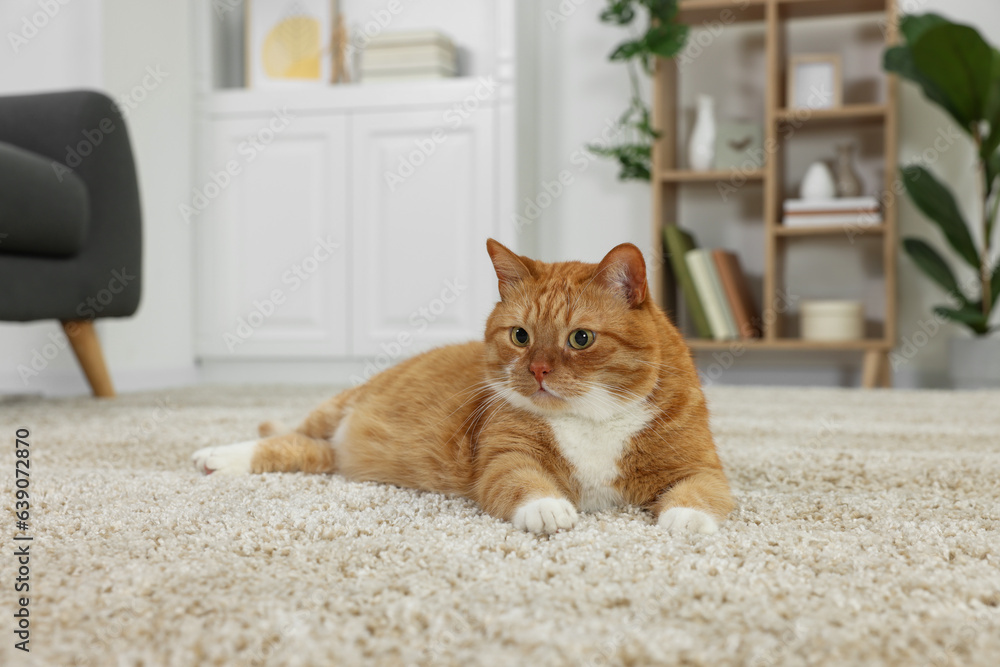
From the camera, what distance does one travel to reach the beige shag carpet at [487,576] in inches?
18.5

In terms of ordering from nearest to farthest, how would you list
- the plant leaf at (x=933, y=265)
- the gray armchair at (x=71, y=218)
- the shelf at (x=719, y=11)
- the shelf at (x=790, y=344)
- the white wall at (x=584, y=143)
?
the gray armchair at (x=71, y=218), the plant leaf at (x=933, y=265), the shelf at (x=790, y=344), the shelf at (x=719, y=11), the white wall at (x=584, y=143)

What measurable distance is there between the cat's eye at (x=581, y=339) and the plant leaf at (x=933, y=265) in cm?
226

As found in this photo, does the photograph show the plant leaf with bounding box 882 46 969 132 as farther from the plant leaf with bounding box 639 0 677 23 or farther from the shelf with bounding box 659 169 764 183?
the plant leaf with bounding box 639 0 677 23

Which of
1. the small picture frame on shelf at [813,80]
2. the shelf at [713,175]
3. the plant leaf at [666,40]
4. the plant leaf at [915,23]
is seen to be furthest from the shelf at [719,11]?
the shelf at [713,175]

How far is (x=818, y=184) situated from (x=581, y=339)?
93.4 inches

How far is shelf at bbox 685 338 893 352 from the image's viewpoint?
272 cm

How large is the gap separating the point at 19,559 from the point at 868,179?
312 centimetres

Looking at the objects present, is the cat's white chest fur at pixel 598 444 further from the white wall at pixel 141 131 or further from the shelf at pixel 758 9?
the shelf at pixel 758 9

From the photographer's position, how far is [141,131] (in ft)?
8.95

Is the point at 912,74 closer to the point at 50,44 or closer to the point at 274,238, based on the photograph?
the point at 274,238

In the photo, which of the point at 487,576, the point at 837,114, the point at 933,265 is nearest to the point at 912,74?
the point at 837,114

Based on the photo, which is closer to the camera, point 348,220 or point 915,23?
point 915,23

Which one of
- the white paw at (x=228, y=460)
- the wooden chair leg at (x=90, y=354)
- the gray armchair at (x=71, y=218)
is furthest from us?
the wooden chair leg at (x=90, y=354)

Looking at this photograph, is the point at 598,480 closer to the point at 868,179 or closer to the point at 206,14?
the point at 868,179
